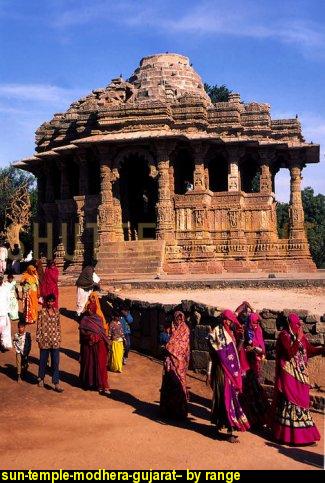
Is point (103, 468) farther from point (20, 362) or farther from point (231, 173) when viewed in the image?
point (231, 173)


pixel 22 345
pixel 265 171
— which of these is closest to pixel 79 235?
pixel 265 171

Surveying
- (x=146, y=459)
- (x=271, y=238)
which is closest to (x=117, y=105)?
(x=271, y=238)

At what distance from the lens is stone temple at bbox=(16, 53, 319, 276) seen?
72.0 ft

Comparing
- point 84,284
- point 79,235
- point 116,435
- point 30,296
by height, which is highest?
point 79,235

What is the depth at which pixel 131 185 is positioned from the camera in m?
27.9

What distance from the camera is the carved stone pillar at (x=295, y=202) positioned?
82.3 feet

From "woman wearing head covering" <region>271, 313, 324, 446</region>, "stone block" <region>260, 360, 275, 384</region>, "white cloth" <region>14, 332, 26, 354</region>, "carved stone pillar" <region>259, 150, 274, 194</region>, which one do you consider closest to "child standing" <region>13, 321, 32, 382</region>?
"white cloth" <region>14, 332, 26, 354</region>

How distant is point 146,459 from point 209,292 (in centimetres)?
991

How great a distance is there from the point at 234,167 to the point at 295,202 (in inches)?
131

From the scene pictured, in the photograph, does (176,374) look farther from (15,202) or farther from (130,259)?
(15,202)

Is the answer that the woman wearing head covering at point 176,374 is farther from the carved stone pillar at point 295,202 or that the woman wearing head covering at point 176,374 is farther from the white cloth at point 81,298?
the carved stone pillar at point 295,202

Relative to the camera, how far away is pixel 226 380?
6.52m

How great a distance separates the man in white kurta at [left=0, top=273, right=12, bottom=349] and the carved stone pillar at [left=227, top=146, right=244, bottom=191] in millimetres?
14550

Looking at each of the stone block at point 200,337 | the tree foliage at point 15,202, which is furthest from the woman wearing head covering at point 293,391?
the tree foliage at point 15,202
